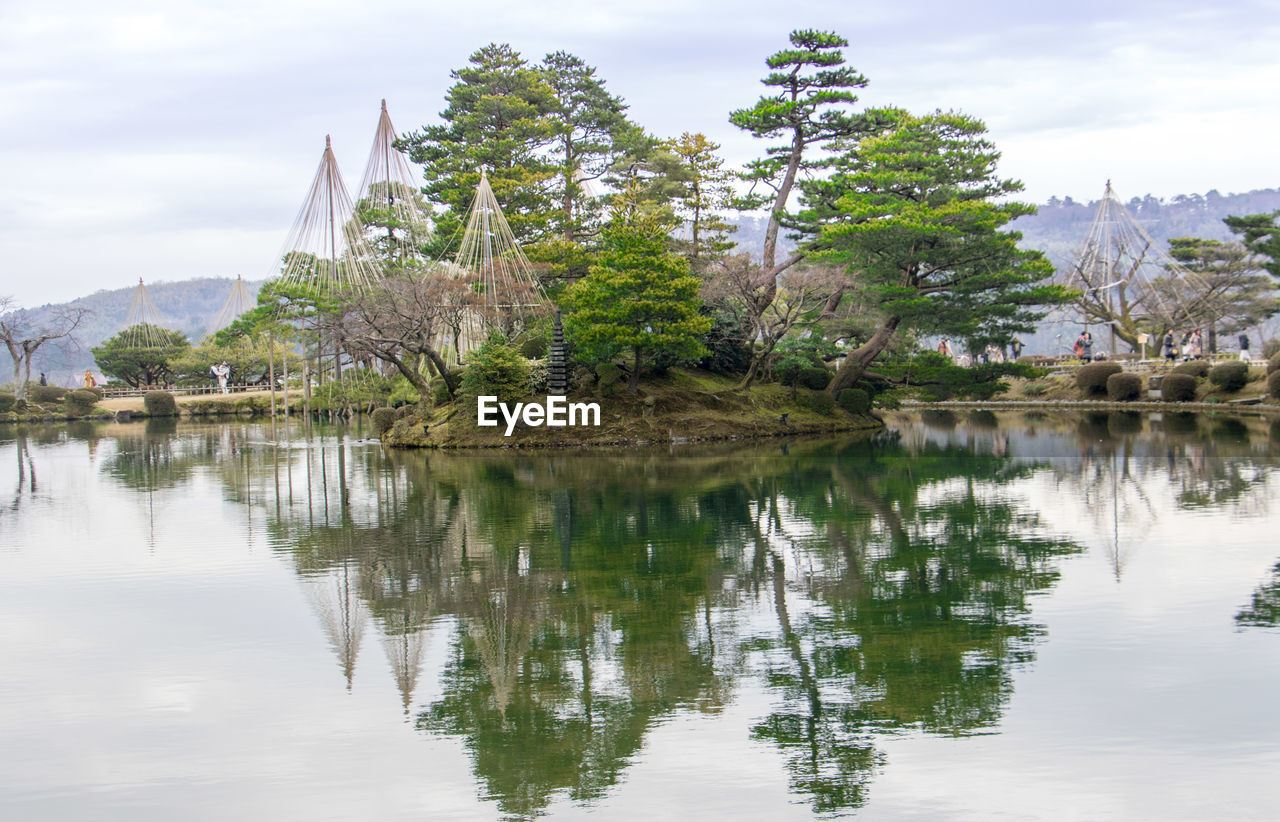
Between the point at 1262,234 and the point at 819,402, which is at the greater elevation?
the point at 1262,234

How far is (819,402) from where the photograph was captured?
35.6m

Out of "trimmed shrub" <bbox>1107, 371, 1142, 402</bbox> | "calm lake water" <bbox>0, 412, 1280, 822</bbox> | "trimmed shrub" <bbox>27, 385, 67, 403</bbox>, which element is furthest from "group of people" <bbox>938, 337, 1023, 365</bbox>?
"trimmed shrub" <bbox>27, 385, 67, 403</bbox>

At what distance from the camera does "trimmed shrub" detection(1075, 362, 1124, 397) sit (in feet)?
149

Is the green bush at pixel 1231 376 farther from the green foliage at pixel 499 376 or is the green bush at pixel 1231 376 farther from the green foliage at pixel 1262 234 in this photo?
the green foliage at pixel 499 376

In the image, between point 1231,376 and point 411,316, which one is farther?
point 1231,376

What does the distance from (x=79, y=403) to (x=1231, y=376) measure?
60.0 m

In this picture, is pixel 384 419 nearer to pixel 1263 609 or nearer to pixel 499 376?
pixel 499 376

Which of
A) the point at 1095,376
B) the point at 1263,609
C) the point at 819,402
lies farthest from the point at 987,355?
the point at 1263,609

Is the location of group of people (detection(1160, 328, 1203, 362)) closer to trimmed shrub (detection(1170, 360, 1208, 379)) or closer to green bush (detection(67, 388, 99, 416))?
trimmed shrub (detection(1170, 360, 1208, 379))

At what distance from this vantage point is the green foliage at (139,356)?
74.2 meters

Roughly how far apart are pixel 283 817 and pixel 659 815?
6.98 ft

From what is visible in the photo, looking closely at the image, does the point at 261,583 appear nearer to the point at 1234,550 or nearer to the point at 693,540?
the point at 693,540

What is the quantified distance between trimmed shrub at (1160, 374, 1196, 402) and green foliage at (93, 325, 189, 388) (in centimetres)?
6220

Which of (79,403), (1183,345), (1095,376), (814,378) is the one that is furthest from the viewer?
(79,403)
